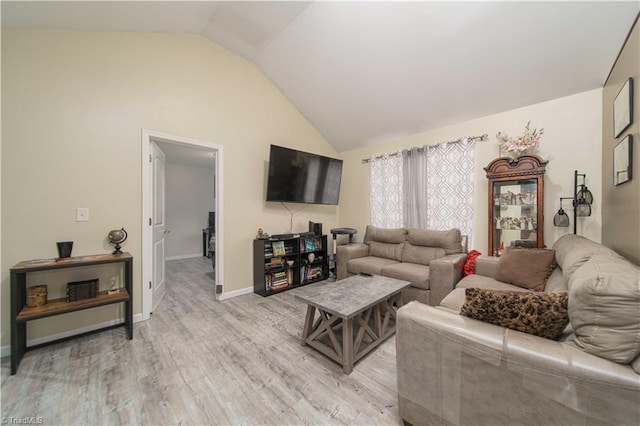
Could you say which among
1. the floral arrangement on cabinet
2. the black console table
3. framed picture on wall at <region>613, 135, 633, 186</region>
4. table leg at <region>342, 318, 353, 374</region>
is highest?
the floral arrangement on cabinet

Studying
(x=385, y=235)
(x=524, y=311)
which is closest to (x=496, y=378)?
(x=524, y=311)

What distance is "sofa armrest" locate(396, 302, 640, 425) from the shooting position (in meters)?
0.81

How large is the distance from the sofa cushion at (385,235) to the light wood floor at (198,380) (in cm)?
171

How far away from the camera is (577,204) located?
231 cm

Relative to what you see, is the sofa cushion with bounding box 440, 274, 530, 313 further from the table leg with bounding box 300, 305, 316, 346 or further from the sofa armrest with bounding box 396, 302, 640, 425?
the table leg with bounding box 300, 305, 316, 346

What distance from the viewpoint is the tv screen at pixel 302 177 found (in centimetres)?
341

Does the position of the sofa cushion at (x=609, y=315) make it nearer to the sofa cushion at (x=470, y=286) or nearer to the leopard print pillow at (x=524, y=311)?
the leopard print pillow at (x=524, y=311)

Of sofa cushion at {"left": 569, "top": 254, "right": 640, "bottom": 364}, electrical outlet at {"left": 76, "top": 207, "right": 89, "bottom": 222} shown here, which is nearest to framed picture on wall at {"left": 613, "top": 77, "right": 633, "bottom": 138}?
sofa cushion at {"left": 569, "top": 254, "right": 640, "bottom": 364}

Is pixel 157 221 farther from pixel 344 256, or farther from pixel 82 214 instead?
pixel 344 256

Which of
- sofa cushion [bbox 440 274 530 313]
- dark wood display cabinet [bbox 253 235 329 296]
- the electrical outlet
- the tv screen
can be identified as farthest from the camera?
the tv screen

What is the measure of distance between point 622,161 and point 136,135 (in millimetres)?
4379

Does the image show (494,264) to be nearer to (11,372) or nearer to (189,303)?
(189,303)

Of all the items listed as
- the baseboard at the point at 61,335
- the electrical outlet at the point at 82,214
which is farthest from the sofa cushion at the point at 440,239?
the electrical outlet at the point at 82,214

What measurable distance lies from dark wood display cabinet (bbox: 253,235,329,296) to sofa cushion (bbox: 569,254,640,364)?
9.57 ft
